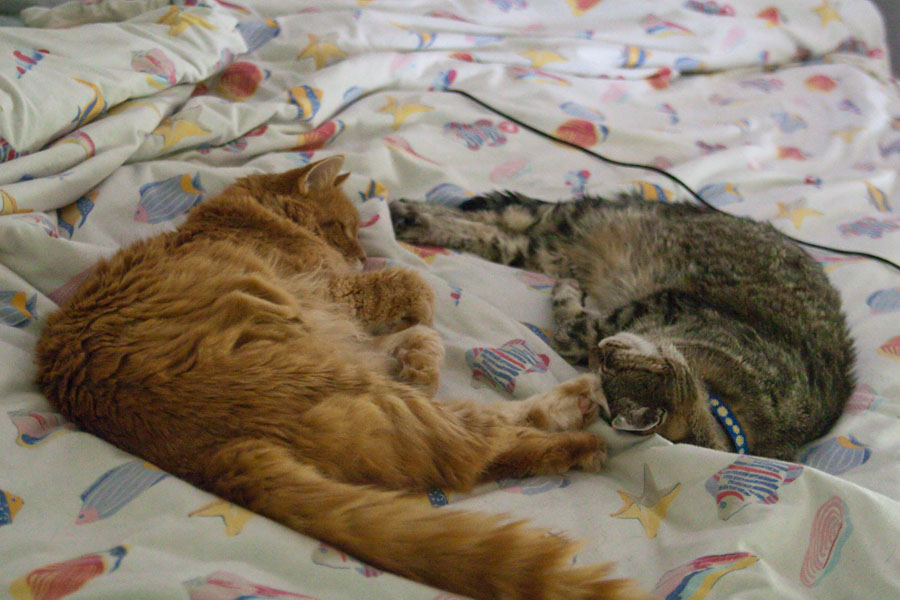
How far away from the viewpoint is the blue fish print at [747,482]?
1161 millimetres

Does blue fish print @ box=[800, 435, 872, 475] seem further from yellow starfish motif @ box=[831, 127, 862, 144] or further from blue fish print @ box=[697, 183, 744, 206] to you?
yellow starfish motif @ box=[831, 127, 862, 144]

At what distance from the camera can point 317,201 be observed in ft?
6.28

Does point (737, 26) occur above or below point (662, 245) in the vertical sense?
above

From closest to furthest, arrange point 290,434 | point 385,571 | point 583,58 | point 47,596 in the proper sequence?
1. point 47,596
2. point 385,571
3. point 290,434
4. point 583,58

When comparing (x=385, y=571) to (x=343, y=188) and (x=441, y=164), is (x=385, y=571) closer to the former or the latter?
(x=343, y=188)

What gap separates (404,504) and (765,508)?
2.08 feet

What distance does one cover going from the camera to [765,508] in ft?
3.72

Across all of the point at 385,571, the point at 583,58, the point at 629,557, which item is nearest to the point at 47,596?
the point at 385,571

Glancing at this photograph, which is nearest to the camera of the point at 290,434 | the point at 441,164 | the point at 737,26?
the point at 290,434

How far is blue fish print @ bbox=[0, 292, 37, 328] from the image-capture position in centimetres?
139

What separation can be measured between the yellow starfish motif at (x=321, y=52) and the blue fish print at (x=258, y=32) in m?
0.19

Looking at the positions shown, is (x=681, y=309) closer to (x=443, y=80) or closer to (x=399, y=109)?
(x=399, y=109)

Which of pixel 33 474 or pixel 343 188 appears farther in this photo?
pixel 343 188

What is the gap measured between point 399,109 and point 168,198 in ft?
3.24
